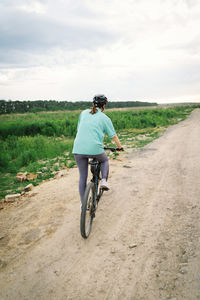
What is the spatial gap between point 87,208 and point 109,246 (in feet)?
2.09

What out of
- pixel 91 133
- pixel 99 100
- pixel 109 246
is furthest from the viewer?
pixel 99 100

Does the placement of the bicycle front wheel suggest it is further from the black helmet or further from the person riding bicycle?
the black helmet

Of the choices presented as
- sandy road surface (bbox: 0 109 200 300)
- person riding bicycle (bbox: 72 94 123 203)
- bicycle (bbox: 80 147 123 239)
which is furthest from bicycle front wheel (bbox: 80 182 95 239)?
person riding bicycle (bbox: 72 94 123 203)

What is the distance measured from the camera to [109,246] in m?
2.84

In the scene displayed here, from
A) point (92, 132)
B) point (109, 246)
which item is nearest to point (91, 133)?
point (92, 132)

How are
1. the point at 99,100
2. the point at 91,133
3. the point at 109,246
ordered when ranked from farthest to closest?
the point at 99,100 < the point at 91,133 < the point at 109,246

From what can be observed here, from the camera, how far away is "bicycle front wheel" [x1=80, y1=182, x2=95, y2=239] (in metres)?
2.80

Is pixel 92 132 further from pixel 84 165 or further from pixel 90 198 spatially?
pixel 90 198

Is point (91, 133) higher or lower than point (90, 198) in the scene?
higher

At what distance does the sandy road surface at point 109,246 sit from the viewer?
220 cm

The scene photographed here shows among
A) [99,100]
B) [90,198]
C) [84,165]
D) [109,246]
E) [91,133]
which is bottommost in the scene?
[109,246]

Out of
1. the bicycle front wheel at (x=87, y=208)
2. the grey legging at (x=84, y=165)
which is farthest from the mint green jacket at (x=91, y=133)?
the bicycle front wheel at (x=87, y=208)

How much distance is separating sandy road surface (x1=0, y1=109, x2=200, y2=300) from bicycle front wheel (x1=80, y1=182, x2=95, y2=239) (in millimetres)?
158

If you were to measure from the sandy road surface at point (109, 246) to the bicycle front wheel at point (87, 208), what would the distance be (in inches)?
6.2
